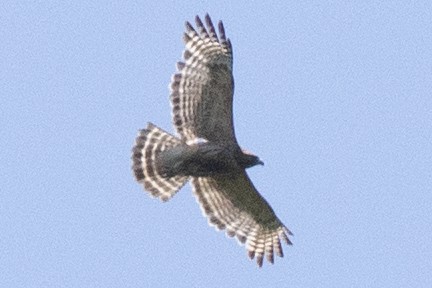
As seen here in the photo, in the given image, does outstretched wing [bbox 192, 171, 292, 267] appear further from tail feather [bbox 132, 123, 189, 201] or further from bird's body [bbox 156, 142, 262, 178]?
bird's body [bbox 156, 142, 262, 178]

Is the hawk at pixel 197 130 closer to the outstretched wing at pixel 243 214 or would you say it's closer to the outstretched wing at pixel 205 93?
the outstretched wing at pixel 205 93

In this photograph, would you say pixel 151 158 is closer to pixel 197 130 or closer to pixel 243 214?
pixel 197 130

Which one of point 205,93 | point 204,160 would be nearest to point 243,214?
point 204,160

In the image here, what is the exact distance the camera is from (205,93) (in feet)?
80.5

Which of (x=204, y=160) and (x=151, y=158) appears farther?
(x=151, y=158)

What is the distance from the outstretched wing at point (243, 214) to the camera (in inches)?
999

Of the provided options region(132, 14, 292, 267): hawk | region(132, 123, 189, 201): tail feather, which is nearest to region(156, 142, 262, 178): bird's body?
region(132, 14, 292, 267): hawk

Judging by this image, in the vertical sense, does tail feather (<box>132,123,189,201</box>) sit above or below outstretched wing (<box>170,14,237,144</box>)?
below

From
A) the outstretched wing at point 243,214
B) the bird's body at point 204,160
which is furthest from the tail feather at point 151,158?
the outstretched wing at point 243,214

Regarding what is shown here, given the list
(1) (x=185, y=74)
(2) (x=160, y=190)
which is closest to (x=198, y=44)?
(1) (x=185, y=74)

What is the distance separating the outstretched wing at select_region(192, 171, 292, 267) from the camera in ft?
83.3

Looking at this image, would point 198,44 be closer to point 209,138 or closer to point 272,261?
point 209,138

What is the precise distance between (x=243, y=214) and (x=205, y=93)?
1.97 meters

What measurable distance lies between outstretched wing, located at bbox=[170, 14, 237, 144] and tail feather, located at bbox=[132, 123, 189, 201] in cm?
26
